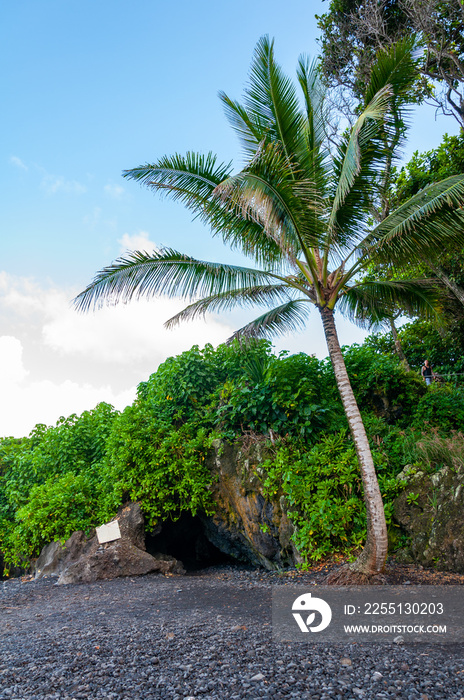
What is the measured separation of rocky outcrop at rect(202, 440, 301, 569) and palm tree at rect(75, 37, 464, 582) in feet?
6.16

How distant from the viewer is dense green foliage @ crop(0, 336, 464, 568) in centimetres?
802

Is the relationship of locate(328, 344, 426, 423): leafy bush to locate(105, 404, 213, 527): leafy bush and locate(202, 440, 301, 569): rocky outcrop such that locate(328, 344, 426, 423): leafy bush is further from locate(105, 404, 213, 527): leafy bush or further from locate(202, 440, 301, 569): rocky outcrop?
locate(105, 404, 213, 527): leafy bush

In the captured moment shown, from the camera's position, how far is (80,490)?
1029cm

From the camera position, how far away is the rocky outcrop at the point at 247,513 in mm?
8484

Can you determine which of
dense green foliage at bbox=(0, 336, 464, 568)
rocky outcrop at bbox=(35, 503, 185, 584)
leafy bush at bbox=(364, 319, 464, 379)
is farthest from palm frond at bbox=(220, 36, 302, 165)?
leafy bush at bbox=(364, 319, 464, 379)

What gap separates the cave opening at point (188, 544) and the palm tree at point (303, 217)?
16.8 ft

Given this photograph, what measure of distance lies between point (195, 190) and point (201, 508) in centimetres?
647

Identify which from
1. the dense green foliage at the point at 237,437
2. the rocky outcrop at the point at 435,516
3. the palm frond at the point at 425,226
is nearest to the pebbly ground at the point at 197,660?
the dense green foliage at the point at 237,437

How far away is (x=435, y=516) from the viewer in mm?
7352

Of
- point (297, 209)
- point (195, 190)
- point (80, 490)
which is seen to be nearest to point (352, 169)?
point (297, 209)

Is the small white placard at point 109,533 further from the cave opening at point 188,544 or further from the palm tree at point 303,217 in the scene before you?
the palm tree at point 303,217

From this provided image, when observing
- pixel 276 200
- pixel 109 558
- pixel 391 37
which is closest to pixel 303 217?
pixel 276 200

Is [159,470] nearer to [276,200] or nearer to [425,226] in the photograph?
[276,200]

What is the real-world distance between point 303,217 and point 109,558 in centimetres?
736
